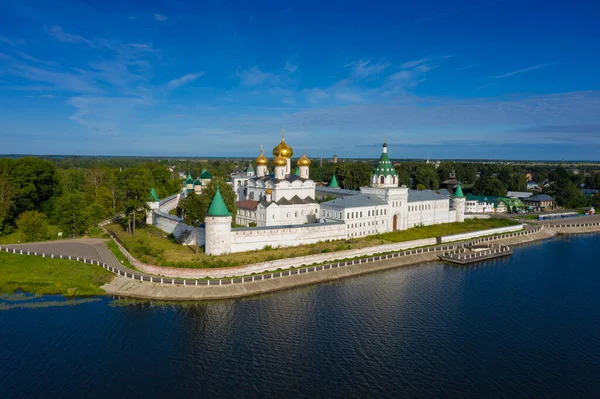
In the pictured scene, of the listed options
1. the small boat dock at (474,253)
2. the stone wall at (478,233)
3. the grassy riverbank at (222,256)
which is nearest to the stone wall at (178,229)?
the grassy riverbank at (222,256)

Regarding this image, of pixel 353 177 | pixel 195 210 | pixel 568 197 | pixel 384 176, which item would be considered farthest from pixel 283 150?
pixel 568 197

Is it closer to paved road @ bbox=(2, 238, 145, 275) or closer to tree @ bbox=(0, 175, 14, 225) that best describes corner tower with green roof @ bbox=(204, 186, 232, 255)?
paved road @ bbox=(2, 238, 145, 275)

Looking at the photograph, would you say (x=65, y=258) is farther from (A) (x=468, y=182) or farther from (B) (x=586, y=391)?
(A) (x=468, y=182)

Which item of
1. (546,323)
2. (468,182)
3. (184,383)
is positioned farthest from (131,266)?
(468,182)

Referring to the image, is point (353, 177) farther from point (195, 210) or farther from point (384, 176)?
point (195, 210)

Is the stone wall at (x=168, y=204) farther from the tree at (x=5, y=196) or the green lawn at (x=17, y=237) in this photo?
the tree at (x=5, y=196)

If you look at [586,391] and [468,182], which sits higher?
[468,182]

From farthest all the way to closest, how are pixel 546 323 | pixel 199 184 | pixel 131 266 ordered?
pixel 199 184 < pixel 131 266 < pixel 546 323
